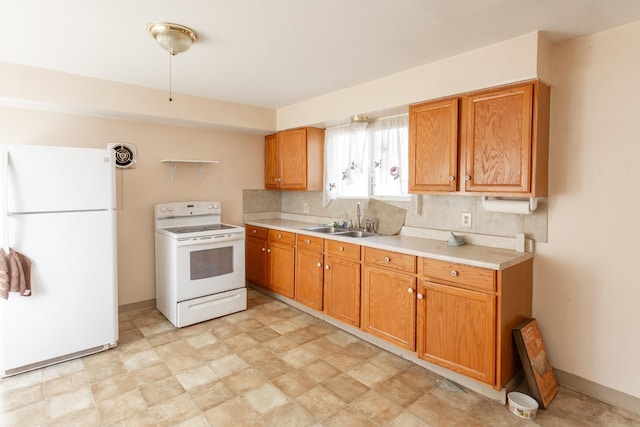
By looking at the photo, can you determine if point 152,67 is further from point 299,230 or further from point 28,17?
point 299,230

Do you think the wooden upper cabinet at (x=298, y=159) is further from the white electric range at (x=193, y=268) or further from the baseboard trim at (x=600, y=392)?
the baseboard trim at (x=600, y=392)

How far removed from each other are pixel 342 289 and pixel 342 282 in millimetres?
64

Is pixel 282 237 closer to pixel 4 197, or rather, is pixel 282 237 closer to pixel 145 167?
pixel 145 167

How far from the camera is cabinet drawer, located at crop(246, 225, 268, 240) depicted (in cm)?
417

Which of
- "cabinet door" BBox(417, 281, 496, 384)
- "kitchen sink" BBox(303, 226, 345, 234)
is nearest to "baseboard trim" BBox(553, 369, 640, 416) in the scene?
"cabinet door" BBox(417, 281, 496, 384)

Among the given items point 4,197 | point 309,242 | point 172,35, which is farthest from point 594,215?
point 4,197

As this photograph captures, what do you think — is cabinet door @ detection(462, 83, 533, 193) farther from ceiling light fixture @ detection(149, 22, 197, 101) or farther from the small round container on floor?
ceiling light fixture @ detection(149, 22, 197, 101)

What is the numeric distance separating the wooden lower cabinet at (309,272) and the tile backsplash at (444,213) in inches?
25.5

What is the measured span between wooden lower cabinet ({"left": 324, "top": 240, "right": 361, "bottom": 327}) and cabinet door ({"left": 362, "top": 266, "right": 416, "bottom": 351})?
0.11m

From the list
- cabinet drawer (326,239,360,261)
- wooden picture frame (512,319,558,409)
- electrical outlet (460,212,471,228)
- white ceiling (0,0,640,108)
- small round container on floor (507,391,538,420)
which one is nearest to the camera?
white ceiling (0,0,640,108)

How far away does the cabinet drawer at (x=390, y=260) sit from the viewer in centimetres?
258

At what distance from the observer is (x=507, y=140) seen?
230 centimetres

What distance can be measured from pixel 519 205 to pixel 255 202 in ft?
10.4

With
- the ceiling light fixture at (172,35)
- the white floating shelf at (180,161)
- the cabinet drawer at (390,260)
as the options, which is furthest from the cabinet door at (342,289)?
the ceiling light fixture at (172,35)
